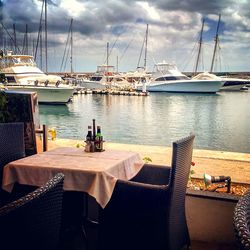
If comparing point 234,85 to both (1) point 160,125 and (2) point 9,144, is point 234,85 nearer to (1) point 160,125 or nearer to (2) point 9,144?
(1) point 160,125

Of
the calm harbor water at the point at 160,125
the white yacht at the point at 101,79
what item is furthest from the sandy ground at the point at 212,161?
the white yacht at the point at 101,79

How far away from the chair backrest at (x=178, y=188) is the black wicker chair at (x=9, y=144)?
106cm

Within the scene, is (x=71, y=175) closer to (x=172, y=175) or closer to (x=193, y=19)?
(x=172, y=175)

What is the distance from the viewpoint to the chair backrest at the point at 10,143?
2.31m

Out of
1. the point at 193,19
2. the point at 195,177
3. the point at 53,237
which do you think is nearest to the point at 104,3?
the point at 193,19

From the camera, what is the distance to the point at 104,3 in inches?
281

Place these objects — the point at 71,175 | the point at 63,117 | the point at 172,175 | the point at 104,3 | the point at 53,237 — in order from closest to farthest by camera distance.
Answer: the point at 53,237
the point at 172,175
the point at 71,175
the point at 104,3
the point at 63,117

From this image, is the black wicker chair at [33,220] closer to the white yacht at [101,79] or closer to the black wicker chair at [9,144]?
the black wicker chair at [9,144]

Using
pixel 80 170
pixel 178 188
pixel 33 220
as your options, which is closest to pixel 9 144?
pixel 80 170

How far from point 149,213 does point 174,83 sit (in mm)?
36537

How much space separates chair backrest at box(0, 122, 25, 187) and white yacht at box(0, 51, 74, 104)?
18.0 m

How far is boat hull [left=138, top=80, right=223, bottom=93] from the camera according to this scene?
3744cm

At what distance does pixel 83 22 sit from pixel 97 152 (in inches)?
161

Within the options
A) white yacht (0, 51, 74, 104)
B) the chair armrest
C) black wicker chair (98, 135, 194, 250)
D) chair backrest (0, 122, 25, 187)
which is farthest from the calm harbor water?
black wicker chair (98, 135, 194, 250)
